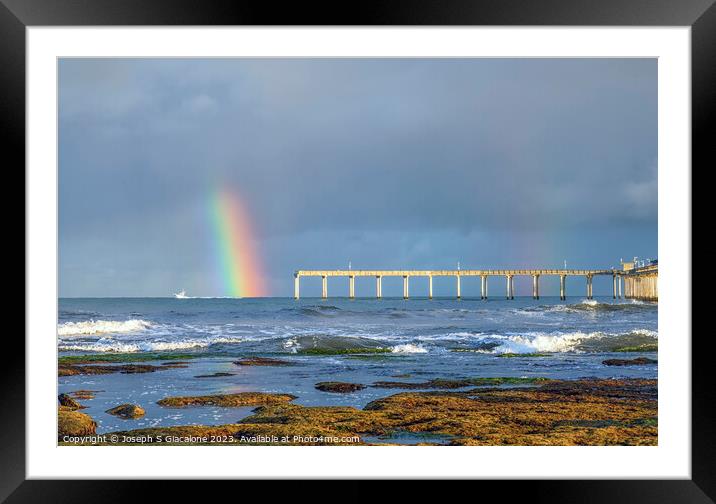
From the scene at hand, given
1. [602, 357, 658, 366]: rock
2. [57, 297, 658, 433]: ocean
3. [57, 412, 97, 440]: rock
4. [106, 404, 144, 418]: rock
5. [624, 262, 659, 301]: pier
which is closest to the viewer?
[57, 412, 97, 440]: rock

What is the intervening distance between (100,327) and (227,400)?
12907 millimetres

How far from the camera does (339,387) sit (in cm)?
857

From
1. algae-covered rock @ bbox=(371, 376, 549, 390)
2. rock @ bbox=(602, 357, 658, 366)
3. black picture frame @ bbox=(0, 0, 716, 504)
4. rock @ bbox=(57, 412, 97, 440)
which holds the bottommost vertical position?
rock @ bbox=(602, 357, 658, 366)

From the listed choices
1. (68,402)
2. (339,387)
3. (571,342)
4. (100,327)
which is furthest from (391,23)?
(100,327)

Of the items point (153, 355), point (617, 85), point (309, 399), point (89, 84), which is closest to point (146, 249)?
point (89, 84)

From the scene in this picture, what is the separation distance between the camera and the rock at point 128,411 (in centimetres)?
620

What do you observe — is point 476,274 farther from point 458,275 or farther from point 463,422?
point 463,422

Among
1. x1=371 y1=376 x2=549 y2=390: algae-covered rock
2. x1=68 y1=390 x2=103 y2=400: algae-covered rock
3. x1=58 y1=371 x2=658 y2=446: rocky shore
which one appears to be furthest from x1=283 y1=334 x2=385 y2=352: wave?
x1=58 y1=371 x2=658 y2=446: rocky shore

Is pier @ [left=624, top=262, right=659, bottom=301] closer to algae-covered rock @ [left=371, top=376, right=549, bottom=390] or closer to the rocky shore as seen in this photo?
algae-covered rock @ [left=371, top=376, right=549, bottom=390]

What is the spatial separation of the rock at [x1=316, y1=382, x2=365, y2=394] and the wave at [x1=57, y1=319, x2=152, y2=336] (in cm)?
986

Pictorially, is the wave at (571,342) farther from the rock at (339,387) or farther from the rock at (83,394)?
the rock at (83,394)

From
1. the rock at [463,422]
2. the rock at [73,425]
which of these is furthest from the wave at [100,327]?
the rock at [73,425]

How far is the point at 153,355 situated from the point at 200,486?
1085 cm

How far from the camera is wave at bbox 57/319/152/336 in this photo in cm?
1784
